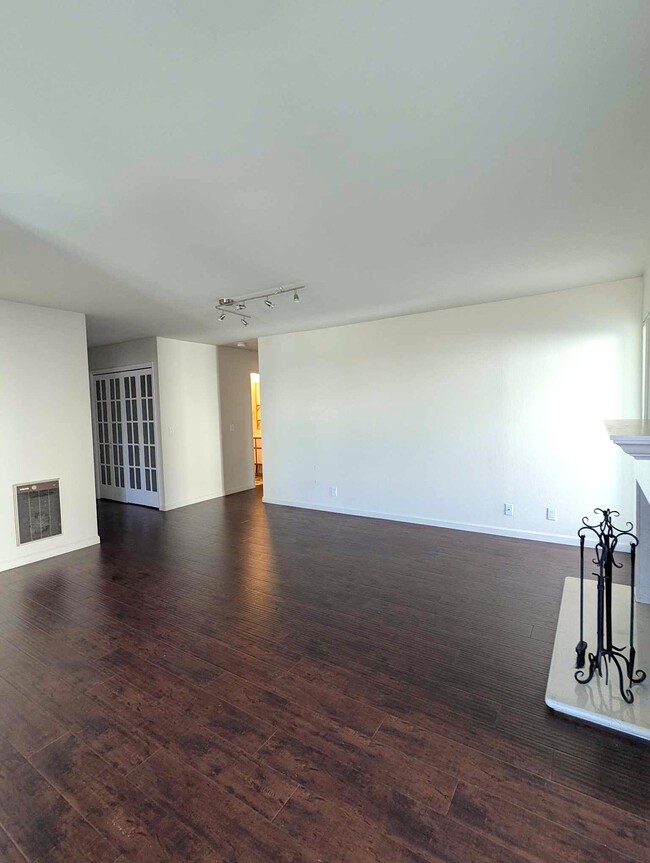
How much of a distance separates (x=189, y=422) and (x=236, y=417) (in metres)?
1.01

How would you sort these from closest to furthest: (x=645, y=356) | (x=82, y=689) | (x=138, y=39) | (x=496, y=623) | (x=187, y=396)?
1. (x=138, y=39)
2. (x=82, y=689)
3. (x=496, y=623)
4. (x=645, y=356)
5. (x=187, y=396)

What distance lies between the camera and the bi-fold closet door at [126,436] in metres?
6.39

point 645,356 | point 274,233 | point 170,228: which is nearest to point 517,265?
point 645,356

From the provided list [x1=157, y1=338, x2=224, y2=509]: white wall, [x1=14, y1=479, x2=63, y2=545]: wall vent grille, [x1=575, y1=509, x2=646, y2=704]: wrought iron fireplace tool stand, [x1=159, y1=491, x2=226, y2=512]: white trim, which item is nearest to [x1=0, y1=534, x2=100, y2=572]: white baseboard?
[x1=14, y1=479, x2=63, y2=545]: wall vent grille

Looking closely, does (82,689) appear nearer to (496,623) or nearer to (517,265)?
(496,623)

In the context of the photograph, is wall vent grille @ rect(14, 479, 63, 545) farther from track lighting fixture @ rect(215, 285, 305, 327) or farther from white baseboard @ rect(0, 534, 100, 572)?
track lighting fixture @ rect(215, 285, 305, 327)

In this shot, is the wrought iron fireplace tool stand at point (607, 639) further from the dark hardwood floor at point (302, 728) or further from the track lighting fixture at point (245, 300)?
the track lighting fixture at point (245, 300)

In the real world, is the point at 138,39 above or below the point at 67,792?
above

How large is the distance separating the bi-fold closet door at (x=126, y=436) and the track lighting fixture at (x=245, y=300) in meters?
2.38

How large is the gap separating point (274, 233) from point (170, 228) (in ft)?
2.03

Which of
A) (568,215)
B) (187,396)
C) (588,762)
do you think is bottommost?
(588,762)

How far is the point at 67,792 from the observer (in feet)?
5.27

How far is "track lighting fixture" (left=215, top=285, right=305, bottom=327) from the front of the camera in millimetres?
3743

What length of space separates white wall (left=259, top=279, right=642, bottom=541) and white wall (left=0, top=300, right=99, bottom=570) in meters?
2.60
